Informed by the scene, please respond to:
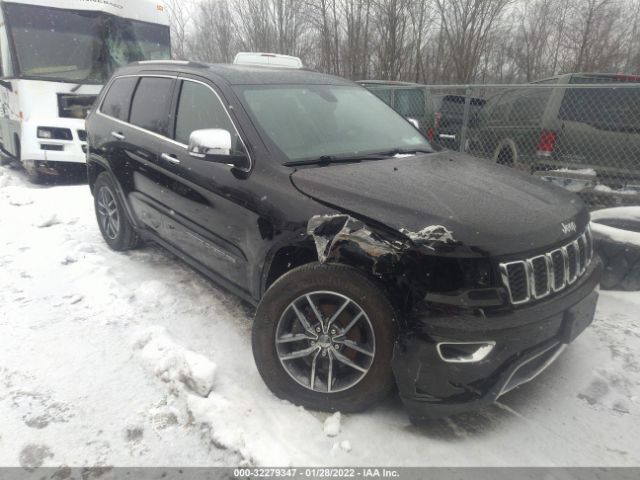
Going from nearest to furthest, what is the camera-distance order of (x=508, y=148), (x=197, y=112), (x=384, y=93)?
(x=197, y=112), (x=508, y=148), (x=384, y=93)

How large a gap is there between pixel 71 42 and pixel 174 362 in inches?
310

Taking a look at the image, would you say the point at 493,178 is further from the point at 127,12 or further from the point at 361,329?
the point at 127,12

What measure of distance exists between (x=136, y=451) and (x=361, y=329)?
4.17 feet

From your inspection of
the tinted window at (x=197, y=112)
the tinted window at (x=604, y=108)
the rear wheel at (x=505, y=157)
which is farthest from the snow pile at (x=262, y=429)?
the rear wheel at (x=505, y=157)

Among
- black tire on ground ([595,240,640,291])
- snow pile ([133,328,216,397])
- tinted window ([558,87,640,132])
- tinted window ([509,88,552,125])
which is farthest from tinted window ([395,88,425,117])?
snow pile ([133,328,216,397])

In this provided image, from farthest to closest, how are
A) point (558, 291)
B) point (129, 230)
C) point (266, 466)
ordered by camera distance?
point (129, 230)
point (558, 291)
point (266, 466)

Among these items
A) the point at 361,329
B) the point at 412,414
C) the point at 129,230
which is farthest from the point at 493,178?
the point at 129,230

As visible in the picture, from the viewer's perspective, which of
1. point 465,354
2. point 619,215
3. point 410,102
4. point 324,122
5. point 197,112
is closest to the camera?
point 465,354

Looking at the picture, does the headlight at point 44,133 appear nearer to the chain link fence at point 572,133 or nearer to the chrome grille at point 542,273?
the chain link fence at point 572,133

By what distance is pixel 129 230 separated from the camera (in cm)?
458

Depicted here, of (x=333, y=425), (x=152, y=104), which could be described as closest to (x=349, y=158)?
(x=333, y=425)

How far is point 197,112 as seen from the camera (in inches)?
134

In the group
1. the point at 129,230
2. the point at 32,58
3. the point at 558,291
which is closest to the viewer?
the point at 558,291

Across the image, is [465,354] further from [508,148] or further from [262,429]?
[508,148]
